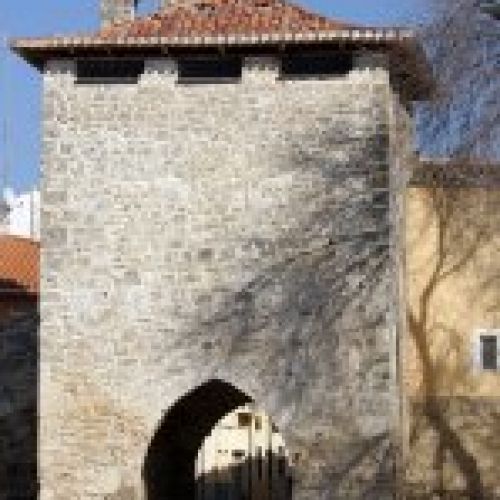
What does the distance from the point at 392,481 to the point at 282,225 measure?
3.23 meters

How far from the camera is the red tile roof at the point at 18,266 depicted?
30.4 meters

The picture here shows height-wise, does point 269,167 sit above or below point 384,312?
above

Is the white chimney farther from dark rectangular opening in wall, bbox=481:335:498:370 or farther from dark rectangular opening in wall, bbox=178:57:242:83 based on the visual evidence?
dark rectangular opening in wall, bbox=481:335:498:370

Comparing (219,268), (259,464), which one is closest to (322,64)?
(219,268)

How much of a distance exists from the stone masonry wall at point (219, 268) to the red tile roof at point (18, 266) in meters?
10.3

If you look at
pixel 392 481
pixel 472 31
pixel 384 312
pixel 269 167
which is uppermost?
pixel 472 31

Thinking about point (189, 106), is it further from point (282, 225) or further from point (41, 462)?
point (41, 462)

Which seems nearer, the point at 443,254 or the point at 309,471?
the point at 309,471

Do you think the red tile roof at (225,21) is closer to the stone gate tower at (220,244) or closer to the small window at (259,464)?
the stone gate tower at (220,244)

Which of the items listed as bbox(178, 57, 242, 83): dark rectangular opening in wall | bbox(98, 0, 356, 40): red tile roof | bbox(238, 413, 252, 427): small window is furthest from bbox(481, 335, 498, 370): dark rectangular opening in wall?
bbox(238, 413, 252, 427): small window

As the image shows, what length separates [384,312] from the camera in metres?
18.9

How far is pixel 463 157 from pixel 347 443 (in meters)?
3.57

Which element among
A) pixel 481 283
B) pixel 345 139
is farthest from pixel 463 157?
pixel 481 283

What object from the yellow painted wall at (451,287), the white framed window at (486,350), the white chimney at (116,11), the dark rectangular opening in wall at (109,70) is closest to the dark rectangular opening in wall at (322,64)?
the dark rectangular opening in wall at (109,70)
